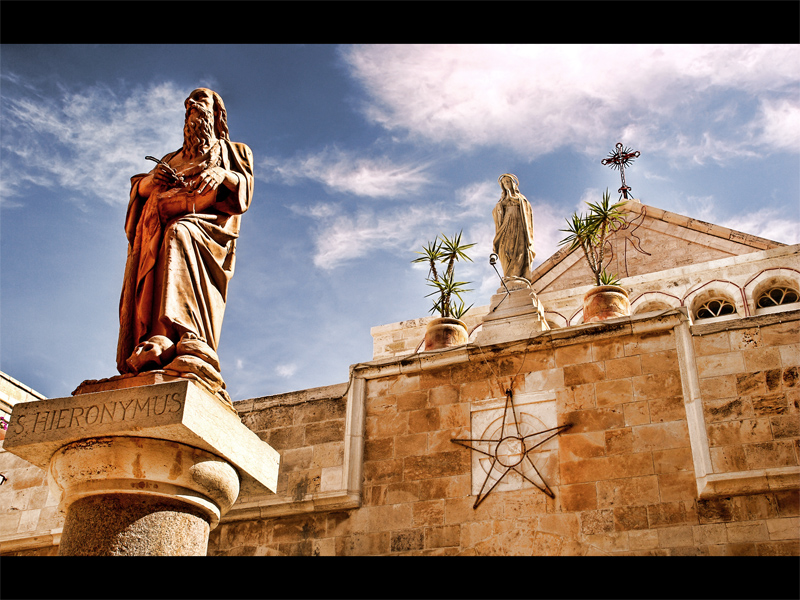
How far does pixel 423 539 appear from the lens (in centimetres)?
802

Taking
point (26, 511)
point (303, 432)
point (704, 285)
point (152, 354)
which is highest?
point (704, 285)

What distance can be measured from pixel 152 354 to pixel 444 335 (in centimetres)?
479

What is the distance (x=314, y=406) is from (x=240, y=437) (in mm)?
4285

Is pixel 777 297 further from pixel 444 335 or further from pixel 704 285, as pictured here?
pixel 444 335

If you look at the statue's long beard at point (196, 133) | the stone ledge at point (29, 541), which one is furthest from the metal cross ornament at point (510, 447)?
the stone ledge at point (29, 541)

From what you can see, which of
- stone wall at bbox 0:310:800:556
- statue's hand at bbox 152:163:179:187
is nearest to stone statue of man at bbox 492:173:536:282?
stone wall at bbox 0:310:800:556

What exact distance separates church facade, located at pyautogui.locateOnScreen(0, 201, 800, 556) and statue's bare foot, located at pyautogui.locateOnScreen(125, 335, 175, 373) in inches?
130

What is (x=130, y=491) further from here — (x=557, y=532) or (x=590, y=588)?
(x=557, y=532)

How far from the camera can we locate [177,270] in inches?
204

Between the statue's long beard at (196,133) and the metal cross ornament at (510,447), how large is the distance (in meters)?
4.04

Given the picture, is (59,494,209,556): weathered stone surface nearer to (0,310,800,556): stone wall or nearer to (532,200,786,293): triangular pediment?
(0,310,800,556): stone wall

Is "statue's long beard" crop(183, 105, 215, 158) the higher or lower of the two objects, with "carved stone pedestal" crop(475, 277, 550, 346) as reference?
lower

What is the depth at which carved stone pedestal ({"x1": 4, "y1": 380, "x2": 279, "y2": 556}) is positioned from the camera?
172 inches

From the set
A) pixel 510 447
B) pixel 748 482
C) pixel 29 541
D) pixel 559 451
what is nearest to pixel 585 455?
pixel 559 451
